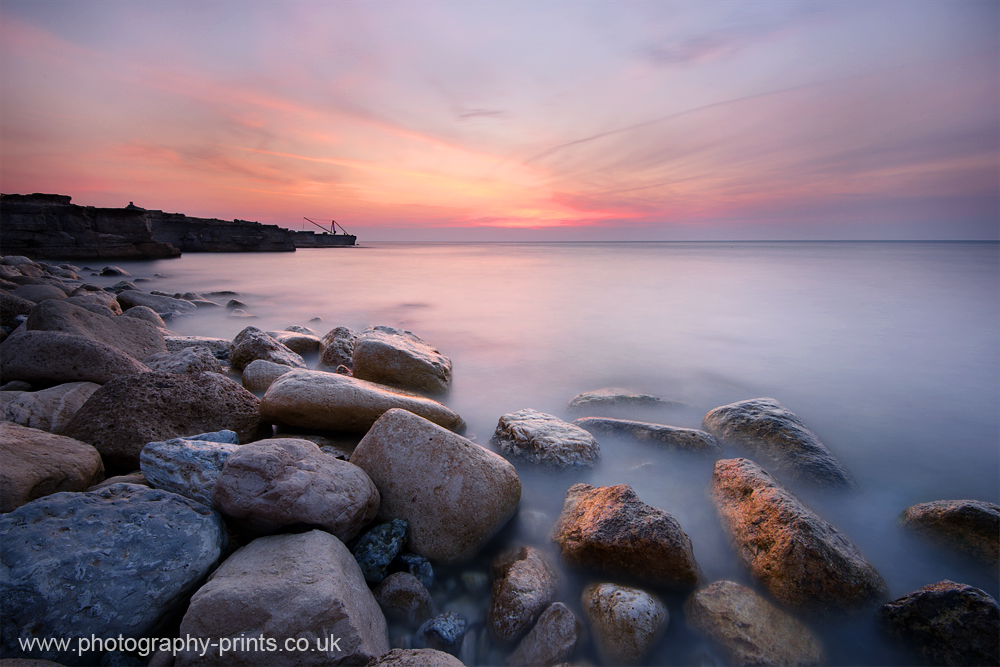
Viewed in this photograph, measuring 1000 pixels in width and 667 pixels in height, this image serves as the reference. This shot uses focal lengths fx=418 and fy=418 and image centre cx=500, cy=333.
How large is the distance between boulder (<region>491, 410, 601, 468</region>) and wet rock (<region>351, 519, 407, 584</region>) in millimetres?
1155

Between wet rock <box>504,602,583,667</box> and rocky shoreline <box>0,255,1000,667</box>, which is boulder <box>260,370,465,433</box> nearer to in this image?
rocky shoreline <box>0,255,1000,667</box>

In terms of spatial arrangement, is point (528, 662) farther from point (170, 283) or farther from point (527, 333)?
point (170, 283)

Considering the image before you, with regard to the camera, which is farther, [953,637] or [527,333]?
[527,333]

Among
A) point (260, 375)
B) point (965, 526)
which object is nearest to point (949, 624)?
point (965, 526)

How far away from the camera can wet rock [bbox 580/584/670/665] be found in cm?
177

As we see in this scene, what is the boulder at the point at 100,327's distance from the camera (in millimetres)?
3723

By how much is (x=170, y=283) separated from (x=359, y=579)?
18.3m

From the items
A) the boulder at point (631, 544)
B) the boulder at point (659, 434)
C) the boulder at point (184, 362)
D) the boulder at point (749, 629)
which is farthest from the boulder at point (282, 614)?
the boulder at point (184, 362)

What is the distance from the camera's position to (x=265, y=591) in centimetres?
148

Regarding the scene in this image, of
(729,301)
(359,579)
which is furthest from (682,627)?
(729,301)

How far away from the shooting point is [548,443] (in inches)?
122

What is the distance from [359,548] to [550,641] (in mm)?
978

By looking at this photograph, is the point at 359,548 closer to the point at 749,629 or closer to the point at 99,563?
the point at 99,563

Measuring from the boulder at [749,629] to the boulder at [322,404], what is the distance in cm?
214
